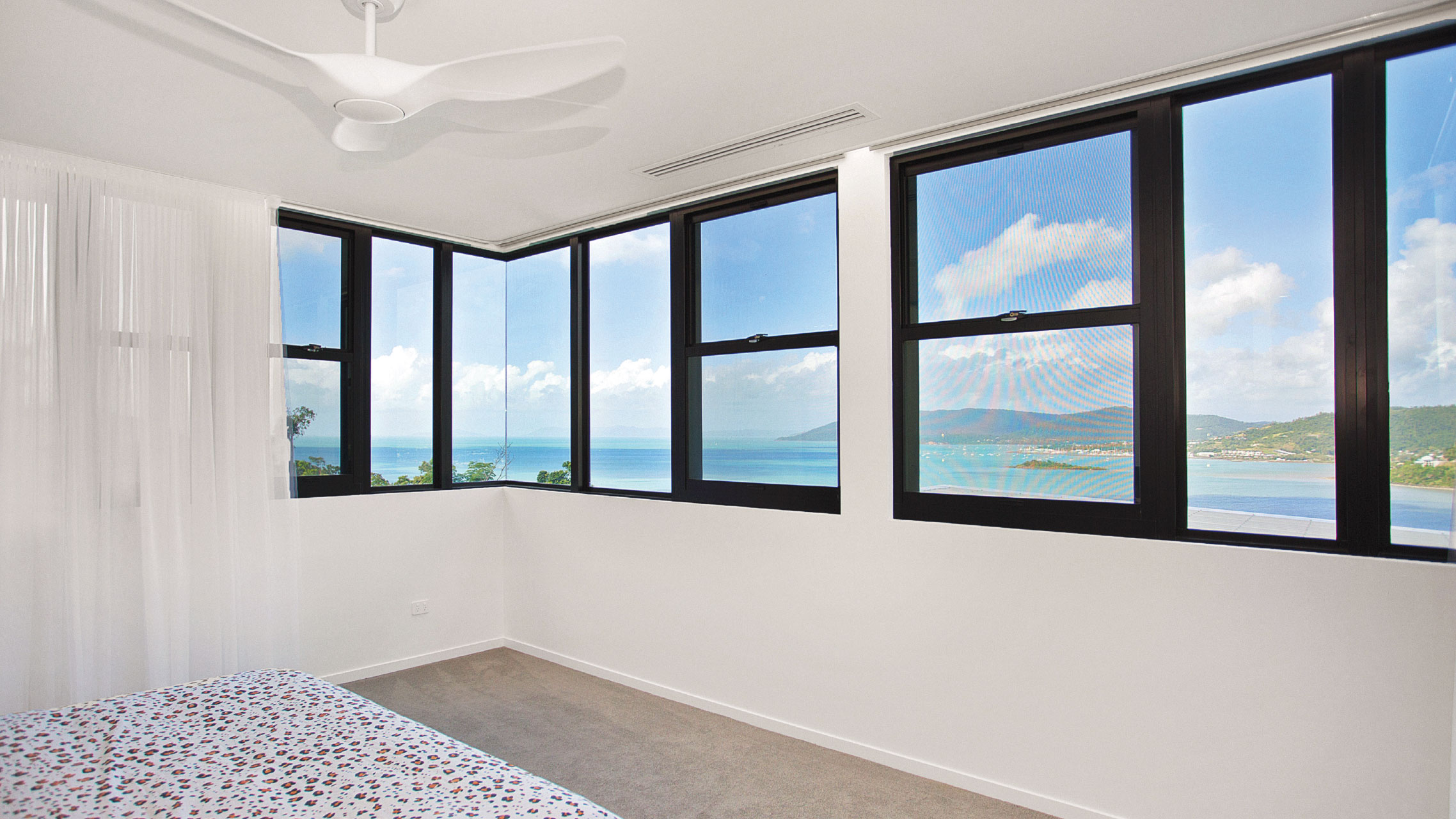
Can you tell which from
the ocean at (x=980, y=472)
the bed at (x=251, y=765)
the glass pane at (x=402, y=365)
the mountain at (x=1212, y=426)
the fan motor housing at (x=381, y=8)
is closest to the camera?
the bed at (x=251, y=765)

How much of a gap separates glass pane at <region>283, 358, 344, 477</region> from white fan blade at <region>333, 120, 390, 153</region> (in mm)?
2231

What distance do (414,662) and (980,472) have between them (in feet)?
10.8

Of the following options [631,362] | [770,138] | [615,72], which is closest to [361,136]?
[615,72]

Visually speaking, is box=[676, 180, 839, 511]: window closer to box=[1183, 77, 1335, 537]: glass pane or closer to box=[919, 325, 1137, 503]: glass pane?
box=[919, 325, 1137, 503]: glass pane

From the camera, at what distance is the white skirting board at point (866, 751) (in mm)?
2498

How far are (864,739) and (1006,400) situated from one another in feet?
4.90

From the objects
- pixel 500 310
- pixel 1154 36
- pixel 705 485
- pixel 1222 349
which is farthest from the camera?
pixel 500 310

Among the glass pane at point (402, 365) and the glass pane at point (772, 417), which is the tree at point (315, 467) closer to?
the glass pane at point (402, 365)

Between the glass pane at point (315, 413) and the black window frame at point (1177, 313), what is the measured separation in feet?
9.89

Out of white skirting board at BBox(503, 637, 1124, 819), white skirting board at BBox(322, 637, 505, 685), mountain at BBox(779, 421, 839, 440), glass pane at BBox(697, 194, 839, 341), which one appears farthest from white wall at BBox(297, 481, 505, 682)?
mountain at BBox(779, 421, 839, 440)

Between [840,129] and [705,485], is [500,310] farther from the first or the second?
[840,129]

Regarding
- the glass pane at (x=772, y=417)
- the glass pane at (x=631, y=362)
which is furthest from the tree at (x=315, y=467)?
the glass pane at (x=772, y=417)

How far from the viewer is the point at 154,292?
3080 mm

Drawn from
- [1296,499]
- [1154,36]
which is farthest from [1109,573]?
[1154,36]
